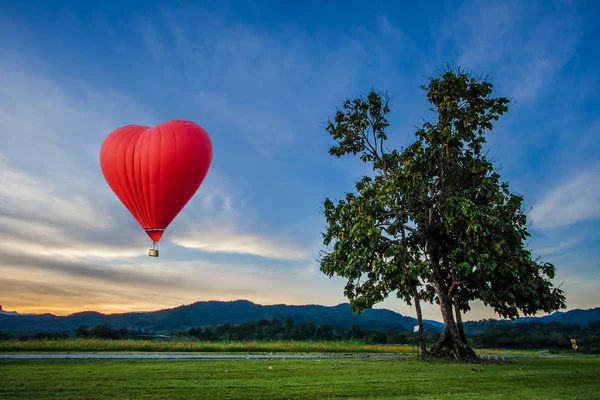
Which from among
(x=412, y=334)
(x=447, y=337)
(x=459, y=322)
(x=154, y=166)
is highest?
(x=154, y=166)

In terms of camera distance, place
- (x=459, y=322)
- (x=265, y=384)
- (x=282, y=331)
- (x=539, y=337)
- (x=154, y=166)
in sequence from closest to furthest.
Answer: (x=265, y=384) → (x=154, y=166) → (x=459, y=322) → (x=539, y=337) → (x=282, y=331)

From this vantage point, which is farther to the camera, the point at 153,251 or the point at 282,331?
the point at 282,331

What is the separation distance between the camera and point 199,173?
1888cm

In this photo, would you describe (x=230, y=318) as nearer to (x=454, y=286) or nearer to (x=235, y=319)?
(x=235, y=319)

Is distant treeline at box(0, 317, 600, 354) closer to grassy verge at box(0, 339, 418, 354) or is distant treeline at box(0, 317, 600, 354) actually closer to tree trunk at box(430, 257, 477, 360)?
grassy verge at box(0, 339, 418, 354)

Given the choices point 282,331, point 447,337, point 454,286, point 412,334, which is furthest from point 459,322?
point 282,331

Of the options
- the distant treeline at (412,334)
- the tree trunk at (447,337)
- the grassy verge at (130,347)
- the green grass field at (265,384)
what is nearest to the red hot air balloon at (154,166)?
the green grass field at (265,384)

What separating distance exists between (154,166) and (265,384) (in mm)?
11269

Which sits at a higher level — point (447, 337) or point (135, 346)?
point (447, 337)

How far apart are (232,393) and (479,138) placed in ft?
67.4

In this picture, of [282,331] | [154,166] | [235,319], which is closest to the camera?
[154,166]

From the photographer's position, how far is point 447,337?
21.6 m

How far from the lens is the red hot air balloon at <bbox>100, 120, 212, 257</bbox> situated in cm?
1759

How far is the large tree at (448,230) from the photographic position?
63.9 feet
